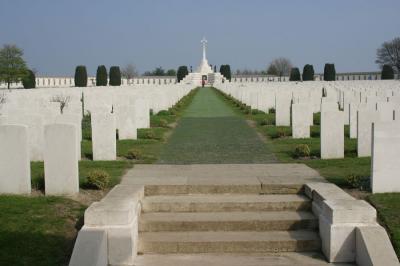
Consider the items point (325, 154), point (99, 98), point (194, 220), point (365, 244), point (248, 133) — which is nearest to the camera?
point (365, 244)

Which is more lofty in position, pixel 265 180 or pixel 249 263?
pixel 265 180

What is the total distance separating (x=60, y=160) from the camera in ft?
24.4

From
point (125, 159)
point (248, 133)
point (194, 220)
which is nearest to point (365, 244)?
point (194, 220)

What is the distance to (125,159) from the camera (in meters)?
10.9

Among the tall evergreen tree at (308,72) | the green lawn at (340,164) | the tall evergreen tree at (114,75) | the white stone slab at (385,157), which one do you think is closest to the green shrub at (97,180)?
the green lawn at (340,164)

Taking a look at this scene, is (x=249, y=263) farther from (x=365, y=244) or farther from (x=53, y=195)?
(x=53, y=195)

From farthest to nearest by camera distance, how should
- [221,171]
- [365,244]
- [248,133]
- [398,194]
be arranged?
[248,133] < [221,171] < [398,194] < [365,244]

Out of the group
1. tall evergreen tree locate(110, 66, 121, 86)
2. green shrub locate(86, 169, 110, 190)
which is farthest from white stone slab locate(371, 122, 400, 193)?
tall evergreen tree locate(110, 66, 121, 86)

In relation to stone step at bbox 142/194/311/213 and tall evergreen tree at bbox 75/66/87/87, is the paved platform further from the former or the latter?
tall evergreen tree at bbox 75/66/87/87

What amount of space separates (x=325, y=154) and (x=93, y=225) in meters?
5.91

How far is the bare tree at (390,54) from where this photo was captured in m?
84.9

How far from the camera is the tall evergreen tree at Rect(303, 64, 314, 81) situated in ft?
227

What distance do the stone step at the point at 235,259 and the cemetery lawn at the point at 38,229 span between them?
0.78 metres

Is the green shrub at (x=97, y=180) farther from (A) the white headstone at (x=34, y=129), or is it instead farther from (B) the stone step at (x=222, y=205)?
(A) the white headstone at (x=34, y=129)
